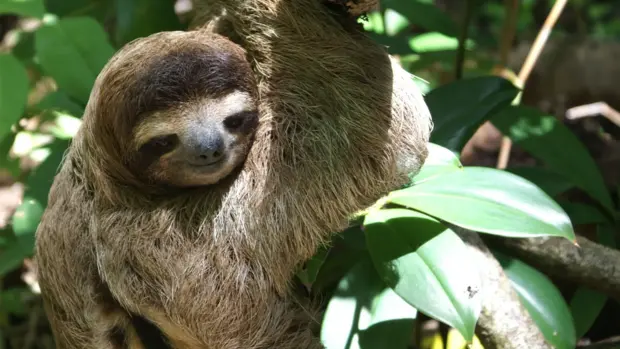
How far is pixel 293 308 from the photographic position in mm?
2529

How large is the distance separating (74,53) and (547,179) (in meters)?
2.11

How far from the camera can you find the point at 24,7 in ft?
8.73

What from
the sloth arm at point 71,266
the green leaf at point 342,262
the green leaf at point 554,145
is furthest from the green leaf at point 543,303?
the sloth arm at point 71,266

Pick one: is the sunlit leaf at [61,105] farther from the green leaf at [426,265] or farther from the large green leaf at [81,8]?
the green leaf at [426,265]

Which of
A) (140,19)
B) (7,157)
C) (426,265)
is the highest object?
(140,19)

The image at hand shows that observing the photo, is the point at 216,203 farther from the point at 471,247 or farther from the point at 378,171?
the point at 471,247

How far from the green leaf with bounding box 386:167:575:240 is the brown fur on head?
0.59 meters

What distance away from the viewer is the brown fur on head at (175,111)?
2055 millimetres

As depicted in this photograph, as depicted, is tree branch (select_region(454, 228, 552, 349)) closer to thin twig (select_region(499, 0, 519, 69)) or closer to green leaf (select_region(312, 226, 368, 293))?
green leaf (select_region(312, 226, 368, 293))

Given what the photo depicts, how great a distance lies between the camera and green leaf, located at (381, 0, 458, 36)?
3461 millimetres

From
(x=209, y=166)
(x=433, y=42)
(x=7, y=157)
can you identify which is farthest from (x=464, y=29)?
(x=7, y=157)

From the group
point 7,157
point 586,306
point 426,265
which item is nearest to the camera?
point 426,265

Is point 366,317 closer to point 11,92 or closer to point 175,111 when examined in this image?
point 175,111

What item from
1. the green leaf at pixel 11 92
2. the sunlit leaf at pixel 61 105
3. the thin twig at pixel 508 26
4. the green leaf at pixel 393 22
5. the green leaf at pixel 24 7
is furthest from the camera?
the green leaf at pixel 393 22
